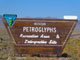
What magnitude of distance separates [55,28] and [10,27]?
80.8 inches

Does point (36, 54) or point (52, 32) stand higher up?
point (52, 32)

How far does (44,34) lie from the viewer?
12453 millimetres

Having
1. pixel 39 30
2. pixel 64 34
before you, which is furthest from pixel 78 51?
pixel 39 30

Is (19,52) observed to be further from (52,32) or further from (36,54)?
(52,32)

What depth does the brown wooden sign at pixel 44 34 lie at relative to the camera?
1243cm

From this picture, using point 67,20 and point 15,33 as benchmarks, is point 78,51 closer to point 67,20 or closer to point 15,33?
point 67,20

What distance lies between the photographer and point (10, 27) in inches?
495

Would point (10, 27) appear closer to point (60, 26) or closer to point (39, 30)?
point (39, 30)

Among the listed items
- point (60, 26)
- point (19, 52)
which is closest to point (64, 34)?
point (60, 26)

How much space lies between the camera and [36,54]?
1276 centimetres

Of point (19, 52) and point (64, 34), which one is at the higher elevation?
point (64, 34)

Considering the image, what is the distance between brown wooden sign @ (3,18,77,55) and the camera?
12.4m

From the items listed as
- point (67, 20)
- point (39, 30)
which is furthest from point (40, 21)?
point (67, 20)

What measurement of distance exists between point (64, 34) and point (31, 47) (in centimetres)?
161
